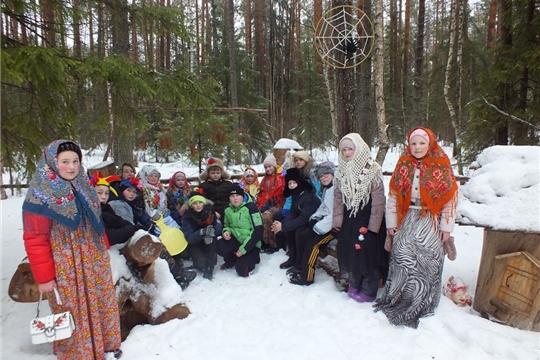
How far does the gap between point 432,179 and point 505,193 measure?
2.62ft

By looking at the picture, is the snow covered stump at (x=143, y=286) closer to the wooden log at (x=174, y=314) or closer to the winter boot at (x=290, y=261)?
the wooden log at (x=174, y=314)

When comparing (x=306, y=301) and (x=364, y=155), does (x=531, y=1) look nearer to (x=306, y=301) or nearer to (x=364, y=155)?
(x=364, y=155)

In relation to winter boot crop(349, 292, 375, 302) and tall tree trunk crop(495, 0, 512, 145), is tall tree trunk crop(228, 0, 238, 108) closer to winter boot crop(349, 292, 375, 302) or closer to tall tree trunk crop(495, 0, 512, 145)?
tall tree trunk crop(495, 0, 512, 145)

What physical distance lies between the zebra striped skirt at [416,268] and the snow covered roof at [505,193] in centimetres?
38

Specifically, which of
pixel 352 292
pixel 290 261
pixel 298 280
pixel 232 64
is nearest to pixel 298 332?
pixel 352 292

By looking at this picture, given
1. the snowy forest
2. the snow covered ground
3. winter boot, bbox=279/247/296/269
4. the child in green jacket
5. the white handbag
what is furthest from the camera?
winter boot, bbox=279/247/296/269

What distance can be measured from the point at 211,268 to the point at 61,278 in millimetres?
2112

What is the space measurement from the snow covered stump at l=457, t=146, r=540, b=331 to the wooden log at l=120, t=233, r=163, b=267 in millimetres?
2988

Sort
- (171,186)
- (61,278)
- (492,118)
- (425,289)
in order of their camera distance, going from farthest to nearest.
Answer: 1. (492,118)
2. (171,186)
3. (425,289)
4. (61,278)

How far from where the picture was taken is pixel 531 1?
5914 mm

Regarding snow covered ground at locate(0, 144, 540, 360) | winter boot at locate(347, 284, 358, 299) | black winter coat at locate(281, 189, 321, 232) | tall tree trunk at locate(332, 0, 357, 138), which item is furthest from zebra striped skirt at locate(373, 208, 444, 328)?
tall tree trunk at locate(332, 0, 357, 138)

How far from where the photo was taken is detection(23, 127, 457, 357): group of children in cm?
228

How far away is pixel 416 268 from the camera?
2977mm

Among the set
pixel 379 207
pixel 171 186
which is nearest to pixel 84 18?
pixel 171 186
